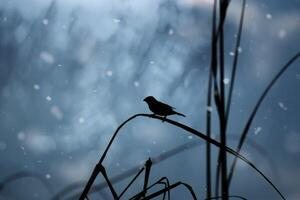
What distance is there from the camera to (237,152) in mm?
774

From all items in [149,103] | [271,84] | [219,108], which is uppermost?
[149,103]

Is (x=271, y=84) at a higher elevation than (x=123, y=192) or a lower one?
higher

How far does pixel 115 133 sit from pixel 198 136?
0.18 metres

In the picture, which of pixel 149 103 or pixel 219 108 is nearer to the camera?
pixel 219 108

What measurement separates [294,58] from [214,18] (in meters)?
0.24

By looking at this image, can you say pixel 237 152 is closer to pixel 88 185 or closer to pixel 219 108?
pixel 219 108

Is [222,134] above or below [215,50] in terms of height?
below

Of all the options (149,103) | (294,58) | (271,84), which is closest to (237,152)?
(271,84)

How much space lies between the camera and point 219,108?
70 cm

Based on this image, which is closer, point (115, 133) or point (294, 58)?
point (115, 133)

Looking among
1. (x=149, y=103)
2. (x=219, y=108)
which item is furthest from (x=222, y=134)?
(x=149, y=103)

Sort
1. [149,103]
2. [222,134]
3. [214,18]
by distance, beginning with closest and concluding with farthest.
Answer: [222,134] < [214,18] < [149,103]

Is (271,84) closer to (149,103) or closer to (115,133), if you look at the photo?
(115,133)

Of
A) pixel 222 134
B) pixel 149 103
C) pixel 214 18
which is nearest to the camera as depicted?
pixel 222 134
